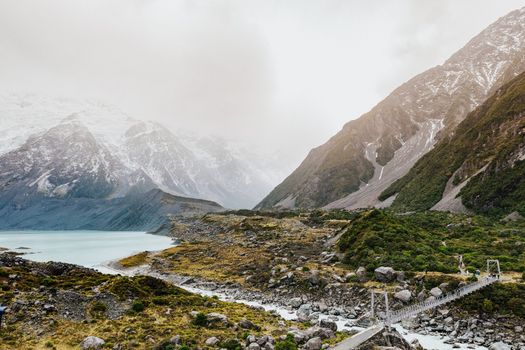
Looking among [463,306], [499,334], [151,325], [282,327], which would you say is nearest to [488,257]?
[463,306]

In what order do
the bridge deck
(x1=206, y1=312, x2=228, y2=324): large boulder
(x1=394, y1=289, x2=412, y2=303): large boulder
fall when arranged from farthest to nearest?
(x1=394, y1=289, x2=412, y2=303): large boulder
(x1=206, y1=312, x2=228, y2=324): large boulder
the bridge deck

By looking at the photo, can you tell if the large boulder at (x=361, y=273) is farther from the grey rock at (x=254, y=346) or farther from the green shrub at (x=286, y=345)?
the grey rock at (x=254, y=346)

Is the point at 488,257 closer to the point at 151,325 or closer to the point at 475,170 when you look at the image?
→ the point at 151,325

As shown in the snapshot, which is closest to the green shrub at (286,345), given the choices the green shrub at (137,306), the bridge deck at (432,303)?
the bridge deck at (432,303)

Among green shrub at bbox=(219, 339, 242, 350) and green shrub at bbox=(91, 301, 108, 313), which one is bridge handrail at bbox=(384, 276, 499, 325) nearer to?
green shrub at bbox=(219, 339, 242, 350)

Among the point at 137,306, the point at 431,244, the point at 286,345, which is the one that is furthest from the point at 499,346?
the point at 431,244

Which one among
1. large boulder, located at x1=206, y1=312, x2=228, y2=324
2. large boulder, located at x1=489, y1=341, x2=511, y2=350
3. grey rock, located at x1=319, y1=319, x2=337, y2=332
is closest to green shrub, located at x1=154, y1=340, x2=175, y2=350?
large boulder, located at x1=206, y1=312, x2=228, y2=324
